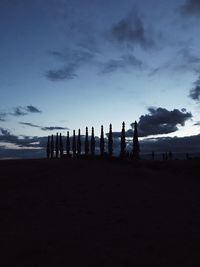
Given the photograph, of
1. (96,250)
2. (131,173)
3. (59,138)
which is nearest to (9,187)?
(131,173)

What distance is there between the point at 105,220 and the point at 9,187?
49.2 ft

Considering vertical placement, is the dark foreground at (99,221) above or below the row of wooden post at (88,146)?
below

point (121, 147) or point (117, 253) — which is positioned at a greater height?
point (121, 147)

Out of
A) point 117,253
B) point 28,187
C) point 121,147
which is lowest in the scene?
point 117,253

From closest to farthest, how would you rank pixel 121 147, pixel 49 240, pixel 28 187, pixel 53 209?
pixel 49 240 → pixel 53 209 → pixel 28 187 → pixel 121 147

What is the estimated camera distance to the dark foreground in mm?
14773

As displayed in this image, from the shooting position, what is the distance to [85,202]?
2555 cm

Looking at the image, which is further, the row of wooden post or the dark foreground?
the row of wooden post

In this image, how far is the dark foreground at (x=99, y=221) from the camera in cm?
1477

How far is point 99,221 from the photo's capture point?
2053 cm

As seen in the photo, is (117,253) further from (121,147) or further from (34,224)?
(121,147)

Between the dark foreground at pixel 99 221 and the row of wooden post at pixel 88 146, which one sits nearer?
the dark foreground at pixel 99 221

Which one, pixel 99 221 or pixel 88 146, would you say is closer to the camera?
pixel 99 221

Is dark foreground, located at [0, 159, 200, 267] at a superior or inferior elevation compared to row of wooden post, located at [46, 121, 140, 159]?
inferior
